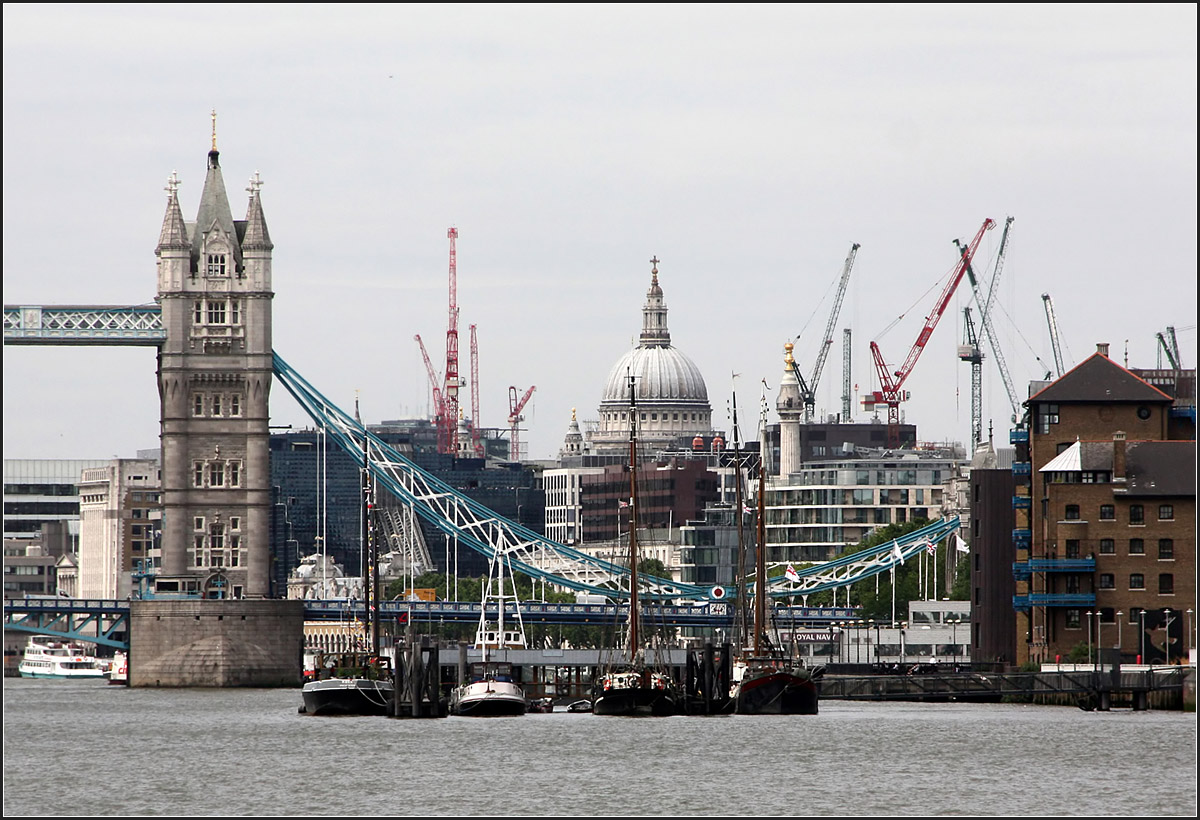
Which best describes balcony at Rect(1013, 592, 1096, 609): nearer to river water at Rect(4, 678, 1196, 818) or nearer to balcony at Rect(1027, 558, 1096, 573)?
balcony at Rect(1027, 558, 1096, 573)

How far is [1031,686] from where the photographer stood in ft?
368

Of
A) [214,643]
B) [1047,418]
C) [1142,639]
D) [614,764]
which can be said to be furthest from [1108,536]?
[214,643]

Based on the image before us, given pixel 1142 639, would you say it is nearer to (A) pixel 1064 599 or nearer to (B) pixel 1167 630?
(B) pixel 1167 630

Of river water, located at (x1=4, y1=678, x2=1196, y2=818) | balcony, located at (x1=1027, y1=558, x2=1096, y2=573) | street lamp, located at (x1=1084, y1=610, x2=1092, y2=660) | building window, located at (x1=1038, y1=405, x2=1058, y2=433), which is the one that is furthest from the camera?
building window, located at (x1=1038, y1=405, x2=1058, y2=433)

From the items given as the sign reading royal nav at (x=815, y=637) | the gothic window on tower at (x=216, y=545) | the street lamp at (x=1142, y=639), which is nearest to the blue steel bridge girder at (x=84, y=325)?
the gothic window on tower at (x=216, y=545)

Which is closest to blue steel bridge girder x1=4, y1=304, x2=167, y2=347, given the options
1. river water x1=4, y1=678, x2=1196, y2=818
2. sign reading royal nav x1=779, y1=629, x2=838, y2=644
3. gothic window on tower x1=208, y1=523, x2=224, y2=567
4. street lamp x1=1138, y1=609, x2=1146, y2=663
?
gothic window on tower x1=208, y1=523, x2=224, y2=567

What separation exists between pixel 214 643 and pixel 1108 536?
158ft

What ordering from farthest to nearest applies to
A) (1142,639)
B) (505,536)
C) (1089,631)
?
(505,536)
(1089,631)
(1142,639)

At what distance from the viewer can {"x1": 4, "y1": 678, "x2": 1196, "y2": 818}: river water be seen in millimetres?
67438

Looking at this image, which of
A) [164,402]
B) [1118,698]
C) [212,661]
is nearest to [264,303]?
[164,402]

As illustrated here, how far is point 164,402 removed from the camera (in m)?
161

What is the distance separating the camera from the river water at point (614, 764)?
67438 millimetres

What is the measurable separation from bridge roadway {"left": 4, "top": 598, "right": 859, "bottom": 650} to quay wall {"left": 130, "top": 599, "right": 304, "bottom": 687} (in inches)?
158

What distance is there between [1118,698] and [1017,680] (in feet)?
21.1
